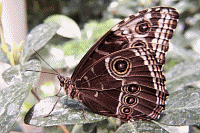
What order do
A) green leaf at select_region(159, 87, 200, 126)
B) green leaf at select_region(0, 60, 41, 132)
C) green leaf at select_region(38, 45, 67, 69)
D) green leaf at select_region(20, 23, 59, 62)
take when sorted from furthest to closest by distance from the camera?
green leaf at select_region(38, 45, 67, 69)
green leaf at select_region(20, 23, 59, 62)
green leaf at select_region(159, 87, 200, 126)
green leaf at select_region(0, 60, 41, 132)

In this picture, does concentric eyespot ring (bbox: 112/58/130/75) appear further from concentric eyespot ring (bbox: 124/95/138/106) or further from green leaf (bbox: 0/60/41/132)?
green leaf (bbox: 0/60/41/132)

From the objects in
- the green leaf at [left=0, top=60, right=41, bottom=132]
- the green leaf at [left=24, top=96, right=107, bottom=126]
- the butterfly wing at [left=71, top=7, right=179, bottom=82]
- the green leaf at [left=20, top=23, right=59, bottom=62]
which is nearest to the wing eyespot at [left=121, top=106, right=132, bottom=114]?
the green leaf at [left=24, top=96, right=107, bottom=126]

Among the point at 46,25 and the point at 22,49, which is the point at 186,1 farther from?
the point at 22,49

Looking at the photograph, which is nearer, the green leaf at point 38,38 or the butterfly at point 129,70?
the butterfly at point 129,70

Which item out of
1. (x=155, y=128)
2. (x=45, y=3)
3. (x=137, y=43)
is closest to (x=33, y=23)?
(x=45, y=3)

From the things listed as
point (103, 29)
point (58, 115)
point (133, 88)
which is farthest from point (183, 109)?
point (103, 29)

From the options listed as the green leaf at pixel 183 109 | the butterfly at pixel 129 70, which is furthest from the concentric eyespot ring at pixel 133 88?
the green leaf at pixel 183 109

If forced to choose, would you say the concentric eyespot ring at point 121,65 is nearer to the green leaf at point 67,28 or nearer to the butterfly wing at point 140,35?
the butterfly wing at point 140,35

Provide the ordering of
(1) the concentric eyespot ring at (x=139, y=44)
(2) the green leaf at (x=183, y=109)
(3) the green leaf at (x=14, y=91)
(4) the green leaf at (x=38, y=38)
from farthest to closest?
1. (4) the green leaf at (x=38, y=38)
2. (1) the concentric eyespot ring at (x=139, y=44)
3. (2) the green leaf at (x=183, y=109)
4. (3) the green leaf at (x=14, y=91)
